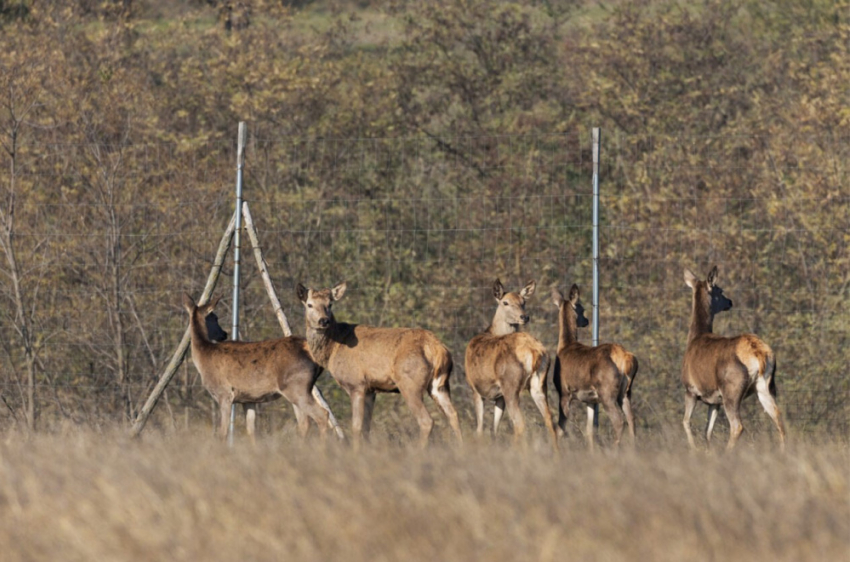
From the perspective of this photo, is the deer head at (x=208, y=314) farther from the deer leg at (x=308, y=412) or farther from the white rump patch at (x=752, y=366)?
the white rump patch at (x=752, y=366)

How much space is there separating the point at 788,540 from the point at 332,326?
571cm

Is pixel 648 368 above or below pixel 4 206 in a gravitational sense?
below

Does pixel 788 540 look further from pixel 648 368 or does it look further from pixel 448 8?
pixel 448 8

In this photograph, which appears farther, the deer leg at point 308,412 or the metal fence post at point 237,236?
the metal fence post at point 237,236

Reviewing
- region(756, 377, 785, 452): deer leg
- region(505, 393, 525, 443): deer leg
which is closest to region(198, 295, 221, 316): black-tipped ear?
region(505, 393, 525, 443): deer leg

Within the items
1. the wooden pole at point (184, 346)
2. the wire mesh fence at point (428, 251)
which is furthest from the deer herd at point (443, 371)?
the wire mesh fence at point (428, 251)

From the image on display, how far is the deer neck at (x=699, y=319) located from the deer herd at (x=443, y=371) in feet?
1.10

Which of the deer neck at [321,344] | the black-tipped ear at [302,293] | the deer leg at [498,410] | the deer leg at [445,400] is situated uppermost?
the black-tipped ear at [302,293]

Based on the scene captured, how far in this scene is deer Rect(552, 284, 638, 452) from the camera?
32.3 feet

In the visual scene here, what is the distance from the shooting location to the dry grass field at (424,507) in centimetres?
488

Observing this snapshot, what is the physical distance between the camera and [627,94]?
21.5 m

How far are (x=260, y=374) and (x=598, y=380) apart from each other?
255 centimetres

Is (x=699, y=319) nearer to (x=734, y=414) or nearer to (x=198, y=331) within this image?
(x=734, y=414)

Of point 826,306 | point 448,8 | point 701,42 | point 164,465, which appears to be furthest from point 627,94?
point 164,465
